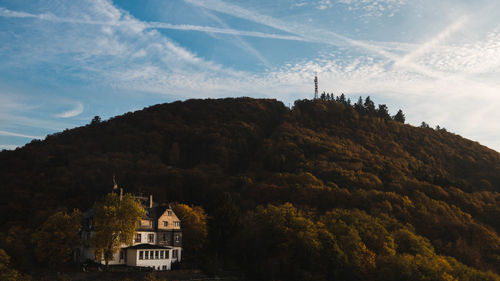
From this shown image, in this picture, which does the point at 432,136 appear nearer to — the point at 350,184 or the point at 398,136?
the point at 398,136

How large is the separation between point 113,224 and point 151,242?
404 inches

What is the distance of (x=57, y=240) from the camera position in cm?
5100

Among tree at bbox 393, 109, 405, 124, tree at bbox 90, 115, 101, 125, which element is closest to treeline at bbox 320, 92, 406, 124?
tree at bbox 393, 109, 405, 124

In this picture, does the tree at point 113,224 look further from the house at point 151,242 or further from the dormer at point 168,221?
the dormer at point 168,221

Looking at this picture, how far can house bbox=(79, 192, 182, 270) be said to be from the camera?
5572 cm

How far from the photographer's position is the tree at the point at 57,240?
5066cm

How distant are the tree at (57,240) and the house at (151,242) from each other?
7.22ft

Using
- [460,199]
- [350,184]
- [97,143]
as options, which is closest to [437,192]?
[460,199]

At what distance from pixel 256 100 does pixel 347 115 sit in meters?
44.6

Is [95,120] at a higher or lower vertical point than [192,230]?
higher

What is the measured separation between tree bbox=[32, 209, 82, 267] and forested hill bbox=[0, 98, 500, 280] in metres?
4.05

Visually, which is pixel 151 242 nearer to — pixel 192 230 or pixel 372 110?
pixel 192 230

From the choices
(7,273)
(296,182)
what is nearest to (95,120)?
A: (296,182)

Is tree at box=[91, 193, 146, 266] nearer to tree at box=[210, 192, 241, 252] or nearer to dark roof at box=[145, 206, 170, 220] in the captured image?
dark roof at box=[145, 206, 170, 220]
